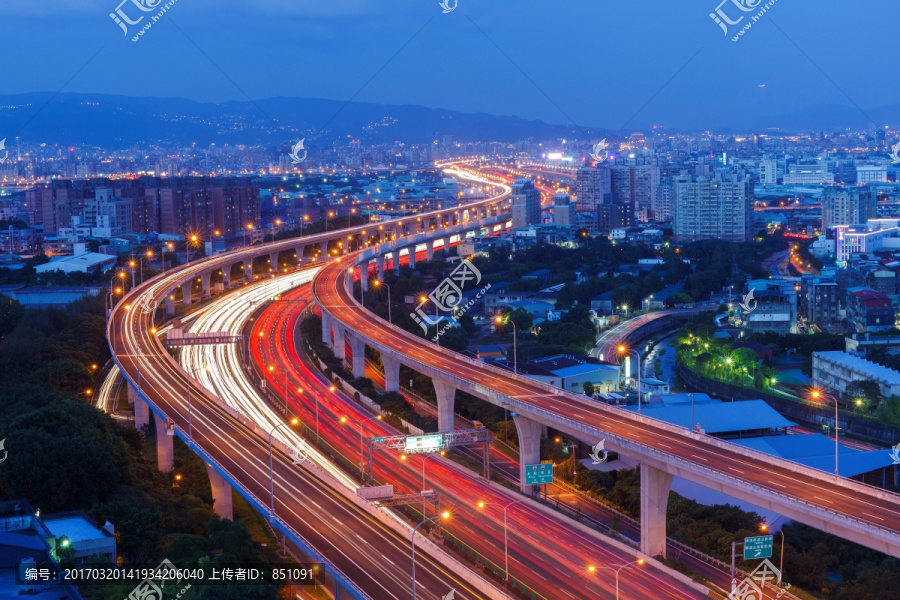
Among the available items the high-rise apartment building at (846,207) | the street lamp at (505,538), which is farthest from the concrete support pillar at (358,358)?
the high-rise apartment building at (846,207)

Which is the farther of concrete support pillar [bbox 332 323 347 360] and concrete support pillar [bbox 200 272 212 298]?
→ concrete support pillar [bbox 200 272 212 298]

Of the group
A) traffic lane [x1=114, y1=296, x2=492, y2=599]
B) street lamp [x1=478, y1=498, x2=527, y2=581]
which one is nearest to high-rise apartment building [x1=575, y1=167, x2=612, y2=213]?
traffic lane [x1=114, y1=296, x2=492, y2=599]

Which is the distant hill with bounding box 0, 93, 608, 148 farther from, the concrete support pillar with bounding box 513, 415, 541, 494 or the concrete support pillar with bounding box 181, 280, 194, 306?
the concrete support pillar with bounding box 513, 415, 541, 494

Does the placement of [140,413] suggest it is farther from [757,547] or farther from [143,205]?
[143,205]

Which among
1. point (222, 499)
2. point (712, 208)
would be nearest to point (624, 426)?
point (222, 499)

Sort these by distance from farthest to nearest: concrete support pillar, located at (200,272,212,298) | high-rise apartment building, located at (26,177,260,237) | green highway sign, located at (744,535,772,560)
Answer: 1. high-rise apartment building, located at (26,177,260,237)
2. concrete support pillar, located at (200,272,212,298)
3. green highway sign, located at (744,535,772,560)

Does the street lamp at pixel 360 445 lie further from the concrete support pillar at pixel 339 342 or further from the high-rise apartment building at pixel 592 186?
the high-rise apartment building at pixel 592 186

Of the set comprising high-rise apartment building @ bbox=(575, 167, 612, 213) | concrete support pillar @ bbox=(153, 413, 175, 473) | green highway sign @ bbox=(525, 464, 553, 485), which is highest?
high-rise apartment building @ bbox=(575, 167, 612, 213)
